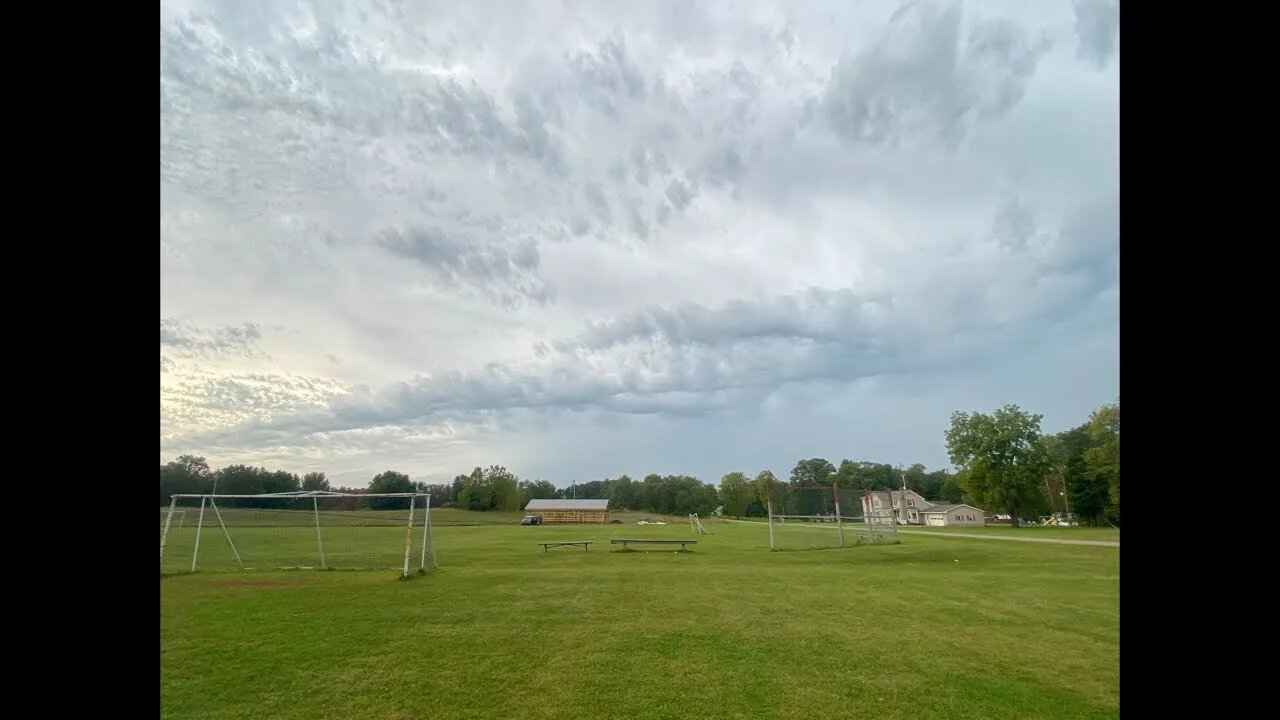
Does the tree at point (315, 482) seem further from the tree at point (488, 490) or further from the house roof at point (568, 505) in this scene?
the house roof at point (568, 505)

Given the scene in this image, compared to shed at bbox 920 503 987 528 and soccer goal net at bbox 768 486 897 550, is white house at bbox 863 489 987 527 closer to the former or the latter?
shed at bbox 920 503 987 528

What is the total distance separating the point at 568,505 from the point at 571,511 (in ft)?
3.69

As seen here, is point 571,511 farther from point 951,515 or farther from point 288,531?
point 288,531

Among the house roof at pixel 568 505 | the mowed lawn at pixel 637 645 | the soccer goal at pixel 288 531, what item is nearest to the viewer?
the mowed lawn at pixel 637 645

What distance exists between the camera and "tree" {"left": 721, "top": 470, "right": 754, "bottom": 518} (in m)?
27.2

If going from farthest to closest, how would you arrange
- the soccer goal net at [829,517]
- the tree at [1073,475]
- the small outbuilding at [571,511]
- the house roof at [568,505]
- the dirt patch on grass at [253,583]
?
the house roof at [568,505], the small outbuilding at [571,511], the tree at [1073,475], the soccer goal net at [829,517], the dirt patch on grass at [253,583]

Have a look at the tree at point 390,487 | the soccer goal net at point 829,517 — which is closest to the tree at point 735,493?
the soccer goal net at point 829,517

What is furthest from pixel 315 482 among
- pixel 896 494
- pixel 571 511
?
pixel 571 511

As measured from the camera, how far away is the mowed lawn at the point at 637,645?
12.2 feet

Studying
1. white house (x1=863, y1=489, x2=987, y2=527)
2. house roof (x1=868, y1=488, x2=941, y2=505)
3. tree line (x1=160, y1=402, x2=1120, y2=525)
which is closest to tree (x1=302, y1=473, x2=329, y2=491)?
tree line (x1=160, y1=402, x2=1120, y2=525)

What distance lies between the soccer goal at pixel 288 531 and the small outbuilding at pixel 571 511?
1869cm
